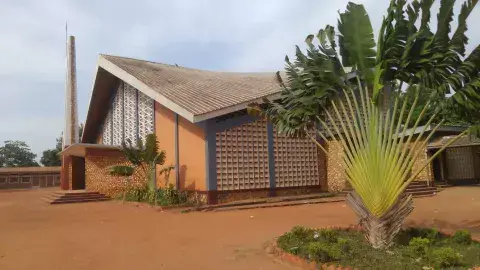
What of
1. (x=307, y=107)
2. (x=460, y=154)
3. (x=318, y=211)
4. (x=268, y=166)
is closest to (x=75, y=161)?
(x=268, y=166)

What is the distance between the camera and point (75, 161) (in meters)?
23.0

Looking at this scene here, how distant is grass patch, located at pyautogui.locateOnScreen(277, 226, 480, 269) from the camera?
15.8 feet

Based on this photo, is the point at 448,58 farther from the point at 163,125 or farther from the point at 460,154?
the point at 460,154

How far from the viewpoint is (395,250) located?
5453 millimetres

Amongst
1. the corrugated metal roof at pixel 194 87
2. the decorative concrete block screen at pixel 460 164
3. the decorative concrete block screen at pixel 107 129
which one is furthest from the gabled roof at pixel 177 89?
the decorative concrete block screen at pixel 460 164

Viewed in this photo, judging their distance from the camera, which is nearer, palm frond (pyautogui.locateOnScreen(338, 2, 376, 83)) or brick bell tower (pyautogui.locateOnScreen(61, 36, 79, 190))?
palm frond (pyautogui.locateOnScreen(338, 2, 376, 83))

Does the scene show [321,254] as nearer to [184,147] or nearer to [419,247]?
[419,247]

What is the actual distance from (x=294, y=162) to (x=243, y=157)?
2.48 metres

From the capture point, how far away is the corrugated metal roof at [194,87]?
12.7 meters

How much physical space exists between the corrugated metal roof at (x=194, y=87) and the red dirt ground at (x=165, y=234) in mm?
3637

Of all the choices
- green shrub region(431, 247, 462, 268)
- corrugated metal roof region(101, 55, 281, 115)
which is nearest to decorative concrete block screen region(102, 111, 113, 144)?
corrugated metal roof region(101, 55, 281, 115)

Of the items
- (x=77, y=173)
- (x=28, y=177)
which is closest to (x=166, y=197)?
(x=77, y=173)

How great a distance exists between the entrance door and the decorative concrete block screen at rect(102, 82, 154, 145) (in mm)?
2823

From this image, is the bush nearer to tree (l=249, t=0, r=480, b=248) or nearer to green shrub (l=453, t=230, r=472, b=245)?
tree (l=249, t=0, r=480, b=248)
